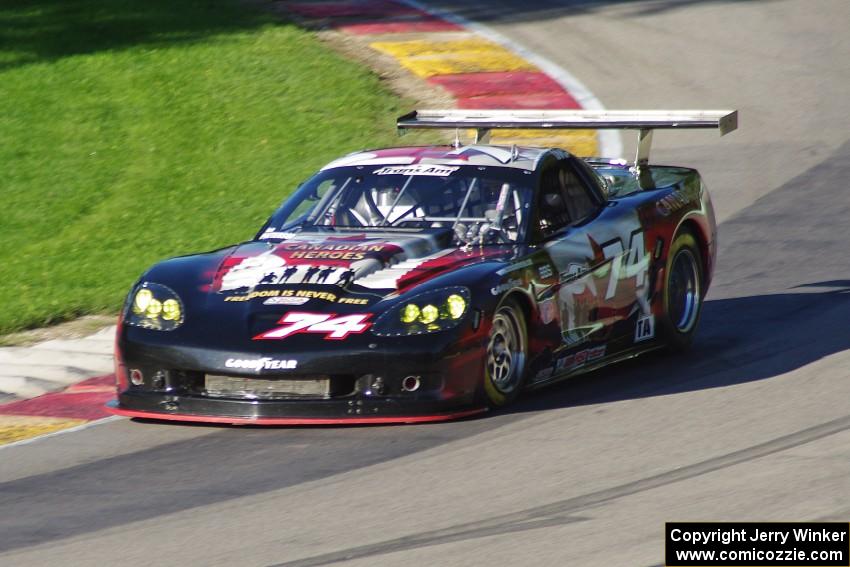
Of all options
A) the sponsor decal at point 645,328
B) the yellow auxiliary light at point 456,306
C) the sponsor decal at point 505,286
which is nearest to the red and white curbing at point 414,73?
the yellow auxiliary light at point 456,306

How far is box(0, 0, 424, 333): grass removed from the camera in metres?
12.6

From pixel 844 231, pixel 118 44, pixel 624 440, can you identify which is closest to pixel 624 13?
pixel 118 44

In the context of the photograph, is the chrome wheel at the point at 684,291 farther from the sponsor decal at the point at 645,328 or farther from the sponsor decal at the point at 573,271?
the sponsor decal at the point at 573,271

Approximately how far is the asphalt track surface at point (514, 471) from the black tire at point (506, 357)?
0.45 ft

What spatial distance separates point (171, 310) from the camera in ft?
25.5

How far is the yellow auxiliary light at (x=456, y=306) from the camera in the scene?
24.6ft

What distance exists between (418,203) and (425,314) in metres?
1.26

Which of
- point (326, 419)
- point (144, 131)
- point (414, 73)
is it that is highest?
point (326, 419)

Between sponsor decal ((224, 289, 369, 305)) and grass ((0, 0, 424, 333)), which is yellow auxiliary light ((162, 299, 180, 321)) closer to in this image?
sponsor decal ((224, 289, 369, 305))

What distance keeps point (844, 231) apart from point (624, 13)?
9.44 m

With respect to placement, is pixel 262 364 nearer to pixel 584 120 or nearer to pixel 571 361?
pixel 571 361

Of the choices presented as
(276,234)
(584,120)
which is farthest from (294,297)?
(584,120)

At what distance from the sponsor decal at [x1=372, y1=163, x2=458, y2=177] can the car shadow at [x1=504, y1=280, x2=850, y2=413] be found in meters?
1.27

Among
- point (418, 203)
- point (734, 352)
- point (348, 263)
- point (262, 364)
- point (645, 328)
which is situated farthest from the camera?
point (734, 352)
